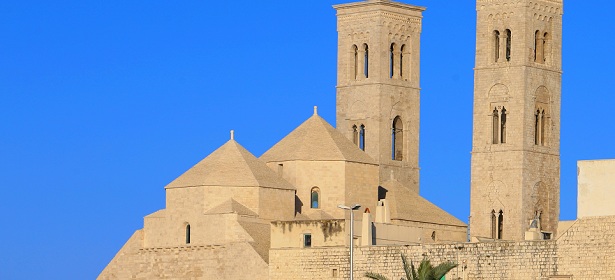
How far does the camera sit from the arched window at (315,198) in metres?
84.1

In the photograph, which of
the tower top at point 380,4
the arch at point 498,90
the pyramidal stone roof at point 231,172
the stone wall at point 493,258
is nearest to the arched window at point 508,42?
the arch at point 498,90

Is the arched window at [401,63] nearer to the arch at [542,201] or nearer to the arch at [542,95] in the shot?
the arch at [542,95]

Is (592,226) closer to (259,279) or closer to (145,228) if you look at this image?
(259,279)

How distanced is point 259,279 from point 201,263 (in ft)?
9.82

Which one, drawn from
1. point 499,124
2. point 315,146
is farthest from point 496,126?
point 315,146

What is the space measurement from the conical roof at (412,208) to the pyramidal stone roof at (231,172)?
4680 mm

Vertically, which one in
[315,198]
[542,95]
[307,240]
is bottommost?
[307,240]

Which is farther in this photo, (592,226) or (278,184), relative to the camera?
(278,184)

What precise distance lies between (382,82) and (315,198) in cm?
949

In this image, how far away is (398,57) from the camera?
9325cm

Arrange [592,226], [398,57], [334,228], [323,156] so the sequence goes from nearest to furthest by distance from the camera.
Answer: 1. [592,226]
2. [334,228]
3. [323,156]
4. [398,57]

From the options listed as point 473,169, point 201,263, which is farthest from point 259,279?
point 473,169

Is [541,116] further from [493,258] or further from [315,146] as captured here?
[493,258]

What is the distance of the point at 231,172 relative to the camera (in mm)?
82625
